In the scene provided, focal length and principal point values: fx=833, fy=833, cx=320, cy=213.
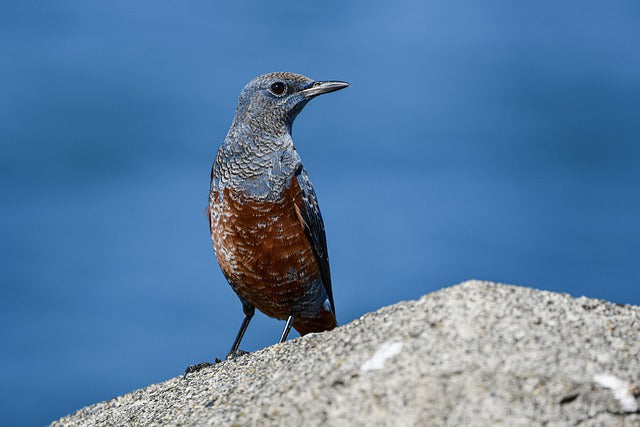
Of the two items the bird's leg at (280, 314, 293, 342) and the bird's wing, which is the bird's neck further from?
the bird's leg at (280, 314, 293, 342)

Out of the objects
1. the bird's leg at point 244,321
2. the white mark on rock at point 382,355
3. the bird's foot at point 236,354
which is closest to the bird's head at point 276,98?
the bird's leg at point 244,321

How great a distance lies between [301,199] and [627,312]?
8.02 feet

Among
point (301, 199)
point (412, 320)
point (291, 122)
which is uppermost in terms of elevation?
point (291, 122)

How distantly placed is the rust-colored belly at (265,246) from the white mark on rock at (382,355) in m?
2.04

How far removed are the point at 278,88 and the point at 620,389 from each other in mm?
3771

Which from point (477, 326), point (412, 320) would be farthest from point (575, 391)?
point (412, 320)

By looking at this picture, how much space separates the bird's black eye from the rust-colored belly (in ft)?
2.73

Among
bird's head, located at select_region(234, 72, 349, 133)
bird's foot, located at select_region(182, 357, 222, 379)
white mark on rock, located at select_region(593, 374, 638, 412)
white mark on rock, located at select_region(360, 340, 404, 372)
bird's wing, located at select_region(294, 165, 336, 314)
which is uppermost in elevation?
bird's head, located at select_region(234, 72, 349, 133)

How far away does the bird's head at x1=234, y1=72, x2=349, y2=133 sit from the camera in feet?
21.2

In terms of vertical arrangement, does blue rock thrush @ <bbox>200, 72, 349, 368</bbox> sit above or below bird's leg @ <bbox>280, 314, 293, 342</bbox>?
above

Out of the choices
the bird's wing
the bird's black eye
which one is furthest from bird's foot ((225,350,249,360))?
the bird's black eye

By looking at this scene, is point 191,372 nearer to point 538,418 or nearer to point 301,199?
point 301,199

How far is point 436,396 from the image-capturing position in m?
3.59

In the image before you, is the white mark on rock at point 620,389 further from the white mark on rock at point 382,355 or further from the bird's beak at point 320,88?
Result: the bird's beak at point 320,88
